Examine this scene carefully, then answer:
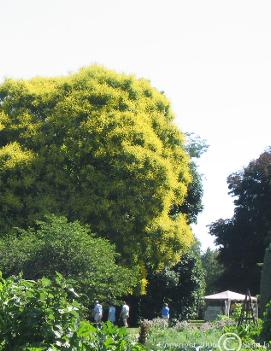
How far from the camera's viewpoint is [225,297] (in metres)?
37.5

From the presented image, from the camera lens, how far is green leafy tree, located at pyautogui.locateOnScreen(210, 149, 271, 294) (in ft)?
149

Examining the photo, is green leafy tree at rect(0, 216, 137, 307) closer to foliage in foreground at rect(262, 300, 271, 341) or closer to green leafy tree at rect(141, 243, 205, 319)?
foliage in foreground at rect(262, 300, 271, 341)

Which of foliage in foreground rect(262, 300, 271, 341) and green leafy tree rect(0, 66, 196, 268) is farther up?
green leafy tree rect(0, 66, 196, 268)

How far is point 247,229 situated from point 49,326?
136 ft

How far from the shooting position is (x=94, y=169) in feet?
96.0

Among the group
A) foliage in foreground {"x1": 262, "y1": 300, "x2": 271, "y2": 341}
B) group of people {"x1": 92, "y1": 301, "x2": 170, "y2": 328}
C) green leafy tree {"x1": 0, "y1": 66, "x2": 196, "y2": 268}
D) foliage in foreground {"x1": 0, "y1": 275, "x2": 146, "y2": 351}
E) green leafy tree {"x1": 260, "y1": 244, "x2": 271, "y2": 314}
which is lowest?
foliage in foreground {"x1": 0, "y1": 275, "x2": 146, "y2": 351}

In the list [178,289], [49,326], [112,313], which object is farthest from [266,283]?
[49,326]

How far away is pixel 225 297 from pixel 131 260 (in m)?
10.0

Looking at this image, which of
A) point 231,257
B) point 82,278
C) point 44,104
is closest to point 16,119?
point 44,104

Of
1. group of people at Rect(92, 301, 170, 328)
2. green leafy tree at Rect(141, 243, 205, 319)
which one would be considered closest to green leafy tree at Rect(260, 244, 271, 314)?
group of people at Rect(92, 301, 170, 328)

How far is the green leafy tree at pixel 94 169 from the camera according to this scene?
28.9 m

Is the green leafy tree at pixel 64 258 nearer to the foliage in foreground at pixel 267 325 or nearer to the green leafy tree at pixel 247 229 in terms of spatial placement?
the foliage in foreground at pixel 267 325

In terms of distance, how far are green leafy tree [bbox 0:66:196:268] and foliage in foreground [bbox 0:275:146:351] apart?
22.8 meters

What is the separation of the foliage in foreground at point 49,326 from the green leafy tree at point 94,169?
22.8 meters
